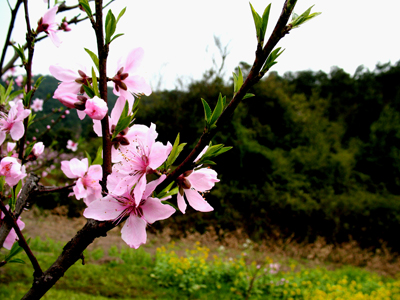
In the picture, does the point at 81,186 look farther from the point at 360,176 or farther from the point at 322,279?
the point at 360,176

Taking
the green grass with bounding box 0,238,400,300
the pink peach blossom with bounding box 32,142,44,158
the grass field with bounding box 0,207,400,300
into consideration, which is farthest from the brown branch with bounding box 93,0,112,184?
the green grass with bounding box 0,238,400,300

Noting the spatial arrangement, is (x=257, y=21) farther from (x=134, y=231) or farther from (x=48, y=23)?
(x=48, y=23)

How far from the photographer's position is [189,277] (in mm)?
5082

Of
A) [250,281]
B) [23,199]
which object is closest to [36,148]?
[23,199]

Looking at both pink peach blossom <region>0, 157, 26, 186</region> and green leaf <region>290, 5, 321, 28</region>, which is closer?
green leaf <region>290, 5, 321, 28</region>

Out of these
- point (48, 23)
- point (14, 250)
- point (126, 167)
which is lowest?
point (14, 250)

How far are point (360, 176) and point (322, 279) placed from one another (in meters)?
8.67

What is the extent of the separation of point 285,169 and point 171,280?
7.08 m

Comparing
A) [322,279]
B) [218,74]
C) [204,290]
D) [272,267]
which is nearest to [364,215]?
[322,279]

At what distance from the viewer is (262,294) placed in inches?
198

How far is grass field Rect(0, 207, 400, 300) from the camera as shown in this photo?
454 cm

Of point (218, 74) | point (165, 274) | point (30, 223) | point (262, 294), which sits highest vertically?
point (218, 74)

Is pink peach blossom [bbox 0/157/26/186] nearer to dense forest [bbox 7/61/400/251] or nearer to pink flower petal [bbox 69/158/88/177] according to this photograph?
pink flower petal [bbox 69/158/88/177]

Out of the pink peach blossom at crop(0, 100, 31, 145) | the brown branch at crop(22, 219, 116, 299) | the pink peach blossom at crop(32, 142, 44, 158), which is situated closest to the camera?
the brown branch at crop(22, 219, 116, 299)
